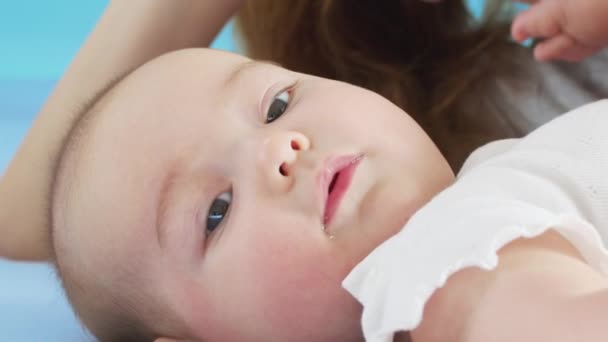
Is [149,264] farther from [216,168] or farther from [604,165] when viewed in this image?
[604,165]

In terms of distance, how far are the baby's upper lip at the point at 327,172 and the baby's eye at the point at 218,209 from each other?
80mm

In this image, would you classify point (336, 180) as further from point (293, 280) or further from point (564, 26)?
point (564, 26)

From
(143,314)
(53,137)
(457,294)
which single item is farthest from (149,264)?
(53,137)

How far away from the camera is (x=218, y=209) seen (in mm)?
643

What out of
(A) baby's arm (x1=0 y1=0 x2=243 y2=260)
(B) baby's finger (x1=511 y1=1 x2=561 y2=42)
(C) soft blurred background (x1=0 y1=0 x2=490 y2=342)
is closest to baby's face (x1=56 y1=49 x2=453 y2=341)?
(B) baby's finger (x1=511 y1=1 x2=561 y2=42)

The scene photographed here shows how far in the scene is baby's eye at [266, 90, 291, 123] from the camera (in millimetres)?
688

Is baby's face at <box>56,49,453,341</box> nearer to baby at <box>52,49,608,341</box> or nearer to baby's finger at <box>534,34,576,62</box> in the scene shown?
baby at <box>52,49,608,341</box>

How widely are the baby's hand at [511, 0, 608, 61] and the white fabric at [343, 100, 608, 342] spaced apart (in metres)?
0.20

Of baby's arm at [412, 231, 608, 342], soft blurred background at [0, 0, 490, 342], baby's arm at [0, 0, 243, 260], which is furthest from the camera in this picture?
soft blurred background at [0, 0, 490, 342]

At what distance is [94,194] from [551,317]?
37cm

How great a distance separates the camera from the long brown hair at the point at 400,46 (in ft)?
3.70

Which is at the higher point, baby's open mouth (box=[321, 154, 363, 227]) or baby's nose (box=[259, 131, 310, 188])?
baby's nose (box=[259, 131, 310, 188])

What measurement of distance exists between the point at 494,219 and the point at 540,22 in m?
0.39

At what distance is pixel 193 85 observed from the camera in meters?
0.70
